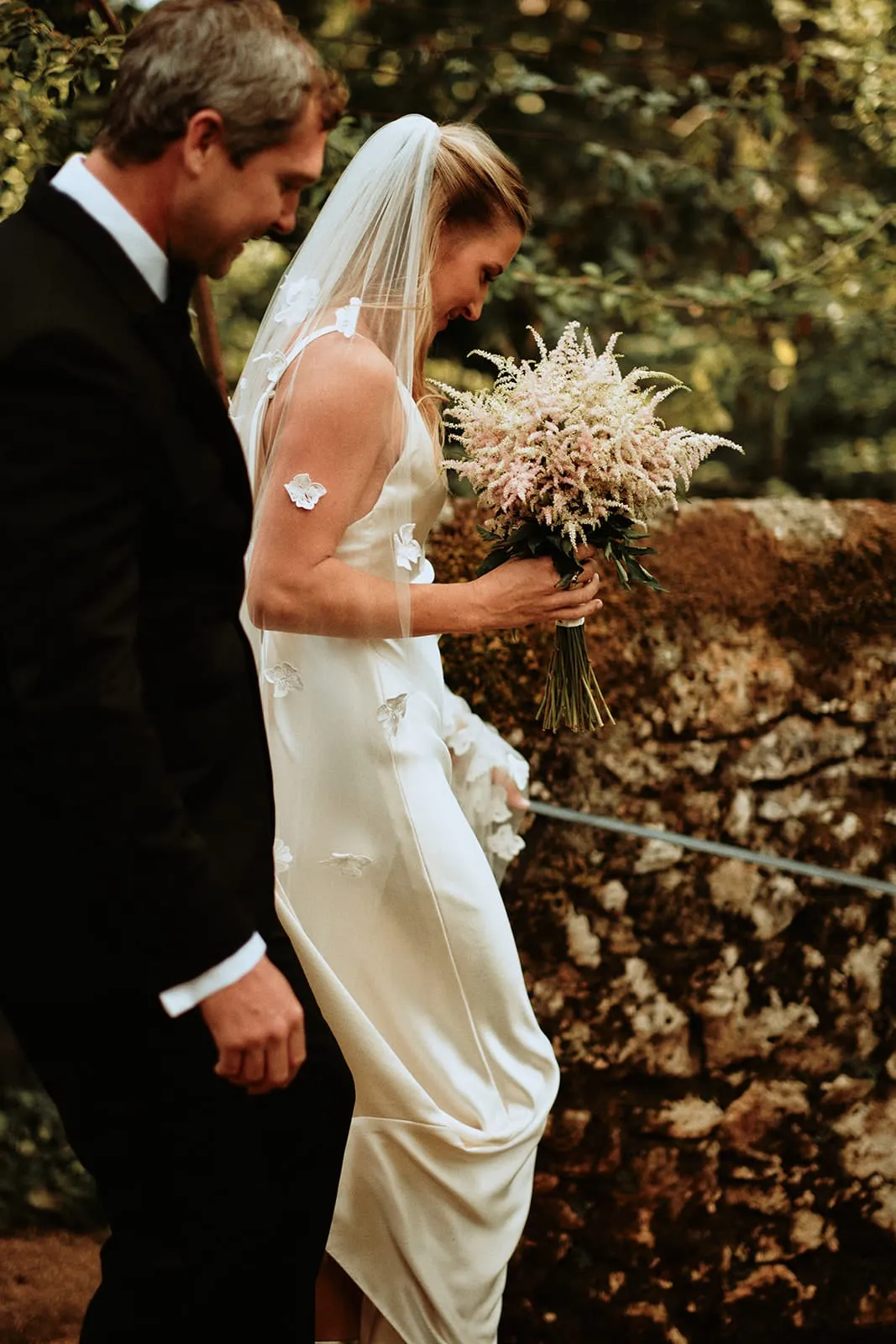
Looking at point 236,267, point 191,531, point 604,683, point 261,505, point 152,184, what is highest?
point 152,184

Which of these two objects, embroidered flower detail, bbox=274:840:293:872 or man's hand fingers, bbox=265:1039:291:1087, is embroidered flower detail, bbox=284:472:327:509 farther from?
man's hand fingers, bbox=265:1039:291:1087

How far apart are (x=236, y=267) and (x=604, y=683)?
3.47 metres

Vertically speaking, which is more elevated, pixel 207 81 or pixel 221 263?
pixel 207 81

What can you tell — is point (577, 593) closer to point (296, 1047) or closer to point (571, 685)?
point (571, 685)

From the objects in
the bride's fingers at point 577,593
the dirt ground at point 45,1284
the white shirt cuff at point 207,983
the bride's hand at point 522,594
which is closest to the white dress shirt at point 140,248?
the white shirt cuff at point 207,983

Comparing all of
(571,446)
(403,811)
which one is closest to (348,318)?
(571,446)

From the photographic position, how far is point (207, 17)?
1542mm

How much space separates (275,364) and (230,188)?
2.87 ft

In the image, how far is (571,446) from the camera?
2357 millimetres

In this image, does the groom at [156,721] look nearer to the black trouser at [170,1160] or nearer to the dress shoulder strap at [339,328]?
the black trouser at [170,1160]

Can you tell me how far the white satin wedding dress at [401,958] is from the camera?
247 cm

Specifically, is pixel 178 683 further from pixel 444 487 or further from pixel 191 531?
pixel 444 487

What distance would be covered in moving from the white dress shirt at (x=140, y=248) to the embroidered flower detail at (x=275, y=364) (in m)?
0.84

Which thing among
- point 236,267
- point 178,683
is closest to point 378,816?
point 178,683
